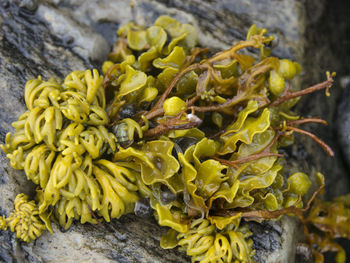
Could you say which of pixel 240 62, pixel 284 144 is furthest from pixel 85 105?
pixel 284 144

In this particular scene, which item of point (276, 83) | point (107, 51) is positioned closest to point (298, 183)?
point (276, 83)

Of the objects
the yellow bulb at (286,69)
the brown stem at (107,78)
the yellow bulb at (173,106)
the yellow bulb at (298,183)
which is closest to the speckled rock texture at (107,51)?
the yellow bulb at (298,183)

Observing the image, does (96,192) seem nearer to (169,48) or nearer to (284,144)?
(169,48)

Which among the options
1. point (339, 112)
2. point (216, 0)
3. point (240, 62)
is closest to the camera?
point (240, 62)

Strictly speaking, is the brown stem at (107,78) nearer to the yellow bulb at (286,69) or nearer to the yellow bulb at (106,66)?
the yellow bulb at (106,66)

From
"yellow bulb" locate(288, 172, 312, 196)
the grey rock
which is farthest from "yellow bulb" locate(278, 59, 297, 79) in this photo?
the grey rock

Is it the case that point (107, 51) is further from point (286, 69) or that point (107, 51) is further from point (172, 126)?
point (286, 69)
